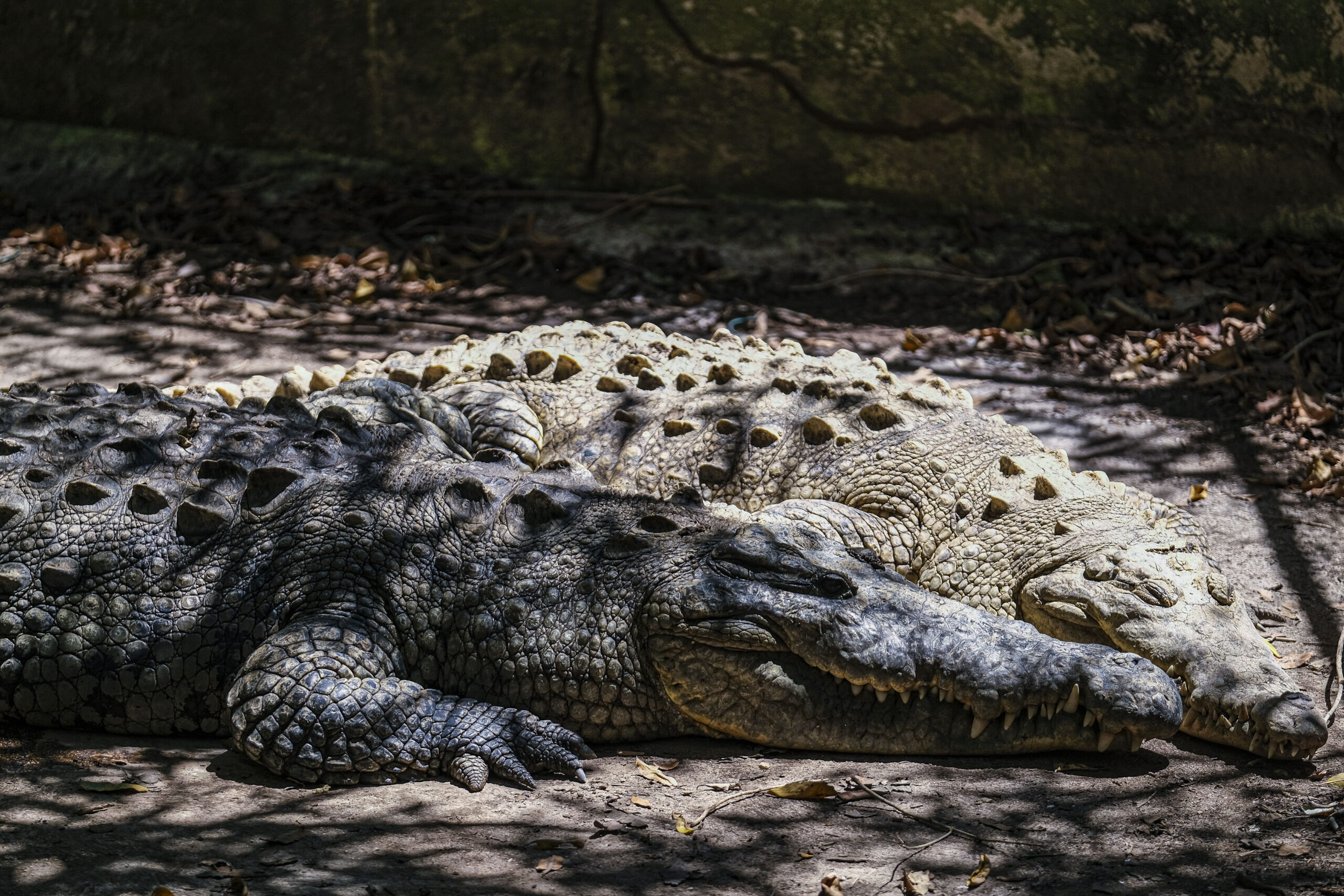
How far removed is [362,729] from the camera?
11.4ft

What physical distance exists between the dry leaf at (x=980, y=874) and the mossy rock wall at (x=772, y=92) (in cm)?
A: 607

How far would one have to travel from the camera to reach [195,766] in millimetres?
3562

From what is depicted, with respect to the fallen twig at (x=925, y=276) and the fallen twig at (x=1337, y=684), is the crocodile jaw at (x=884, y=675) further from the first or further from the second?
the fallen twig at (x=925, y=276)

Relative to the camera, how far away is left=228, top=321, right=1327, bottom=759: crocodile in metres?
3.77

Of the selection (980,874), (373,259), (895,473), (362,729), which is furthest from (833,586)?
(373,259)

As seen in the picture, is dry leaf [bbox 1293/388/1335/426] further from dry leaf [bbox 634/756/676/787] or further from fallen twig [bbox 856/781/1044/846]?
dry leaf [bbox 634/756/676/787]

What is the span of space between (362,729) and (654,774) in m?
0.83

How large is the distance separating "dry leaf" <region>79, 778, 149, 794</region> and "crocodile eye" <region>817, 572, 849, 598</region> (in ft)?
6.34

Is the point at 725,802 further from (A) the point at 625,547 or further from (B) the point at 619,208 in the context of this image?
(B) the point at 619,208

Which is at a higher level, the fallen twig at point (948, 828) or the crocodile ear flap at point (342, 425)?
the crocodile ear flap at point (342, 425)

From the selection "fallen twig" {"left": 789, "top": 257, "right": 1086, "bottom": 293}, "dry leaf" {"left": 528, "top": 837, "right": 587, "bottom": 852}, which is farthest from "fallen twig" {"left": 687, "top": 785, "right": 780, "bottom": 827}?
"fallen twig" {"left": 789, "top": 257, "right": 1086, "bottom": 293}

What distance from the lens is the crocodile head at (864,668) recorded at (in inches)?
133

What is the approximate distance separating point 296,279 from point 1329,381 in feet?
19.9

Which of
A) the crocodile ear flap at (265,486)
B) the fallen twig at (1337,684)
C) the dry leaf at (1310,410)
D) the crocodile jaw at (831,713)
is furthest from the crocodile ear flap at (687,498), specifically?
the dry leaf at (1310,410)
